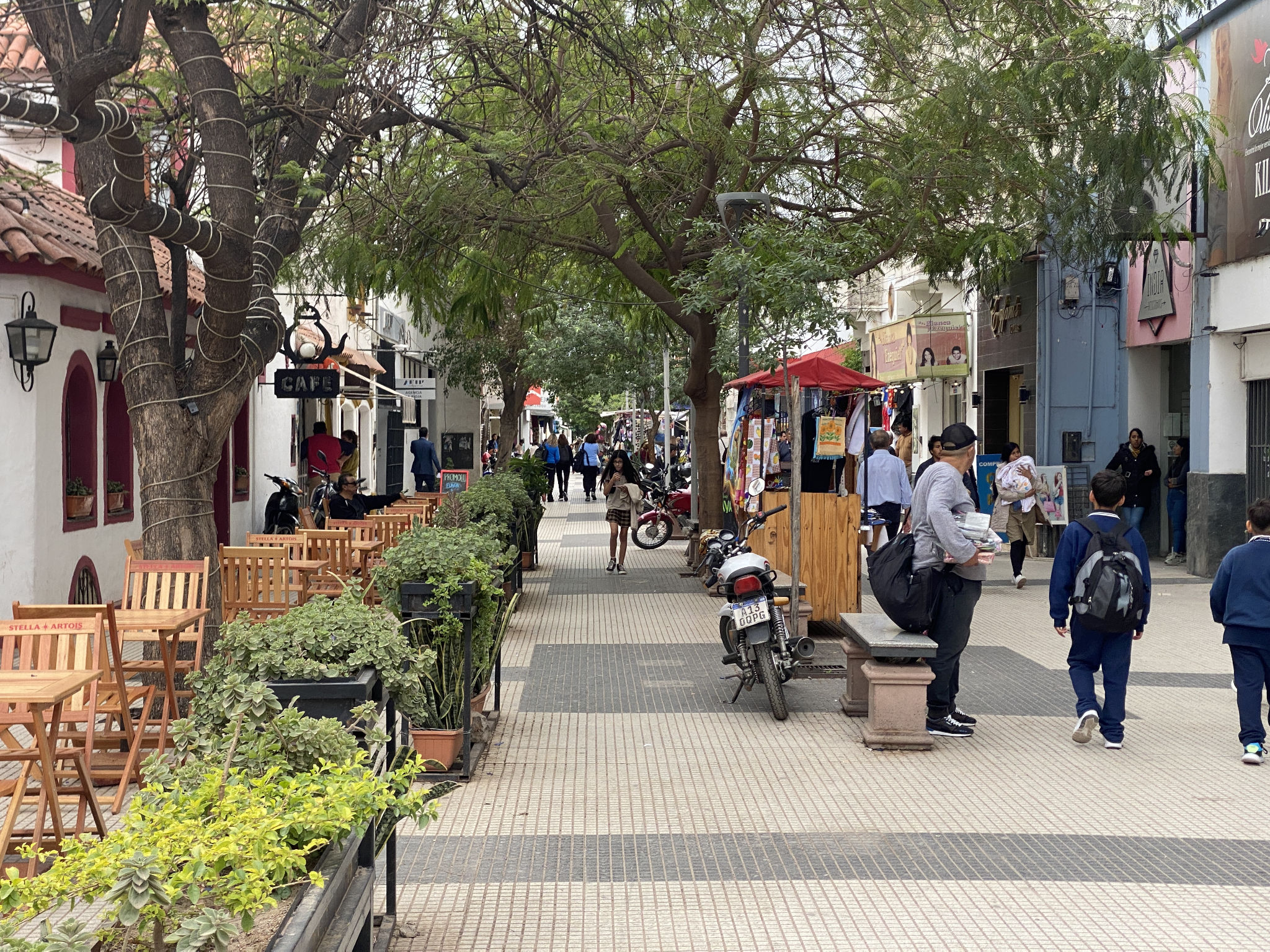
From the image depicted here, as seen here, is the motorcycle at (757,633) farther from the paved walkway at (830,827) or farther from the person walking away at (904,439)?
the person walking away at (904,439)

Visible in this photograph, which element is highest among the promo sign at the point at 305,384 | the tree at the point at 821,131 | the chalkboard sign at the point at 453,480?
the tree at the point at 821,131

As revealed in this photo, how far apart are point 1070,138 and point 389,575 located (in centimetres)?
991

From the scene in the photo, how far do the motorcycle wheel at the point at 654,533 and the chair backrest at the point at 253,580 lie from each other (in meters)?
12.4

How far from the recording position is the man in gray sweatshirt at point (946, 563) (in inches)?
309

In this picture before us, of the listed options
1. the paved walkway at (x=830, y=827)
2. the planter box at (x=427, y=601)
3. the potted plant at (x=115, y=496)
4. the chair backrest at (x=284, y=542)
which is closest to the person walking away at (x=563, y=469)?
the potted plant at (x=115, y=496)

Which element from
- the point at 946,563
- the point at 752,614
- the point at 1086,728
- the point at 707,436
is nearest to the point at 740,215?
the point at 707,436

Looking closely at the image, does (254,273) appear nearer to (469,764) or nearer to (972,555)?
(469,764)

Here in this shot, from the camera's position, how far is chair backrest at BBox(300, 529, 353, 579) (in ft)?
37.2

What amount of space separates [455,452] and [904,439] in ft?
60.8

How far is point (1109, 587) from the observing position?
7422 mm

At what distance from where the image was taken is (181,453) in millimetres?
7809

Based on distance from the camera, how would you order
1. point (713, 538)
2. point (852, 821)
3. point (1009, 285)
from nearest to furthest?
point (852, 821)
point (713, 538)
point (1009, 285)

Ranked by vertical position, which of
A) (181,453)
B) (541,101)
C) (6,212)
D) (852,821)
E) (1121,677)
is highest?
(541,101)

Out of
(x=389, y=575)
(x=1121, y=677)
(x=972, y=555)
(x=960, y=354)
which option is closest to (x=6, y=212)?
(x=389, y=575)
